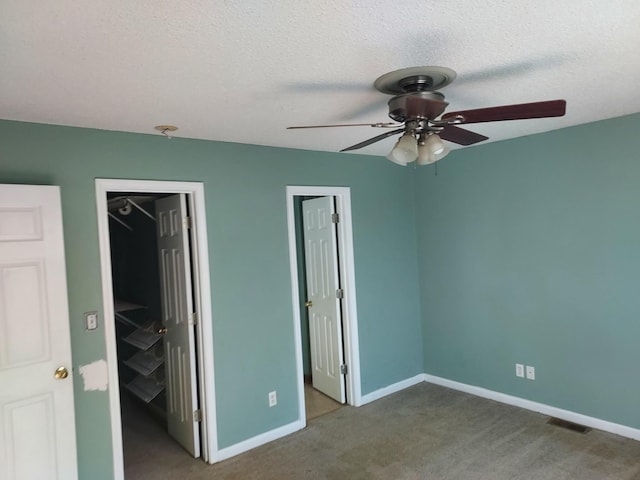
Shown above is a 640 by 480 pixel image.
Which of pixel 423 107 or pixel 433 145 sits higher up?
pixel 423 107

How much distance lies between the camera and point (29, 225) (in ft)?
7.86

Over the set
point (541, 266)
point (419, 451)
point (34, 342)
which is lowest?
point (419, 451)

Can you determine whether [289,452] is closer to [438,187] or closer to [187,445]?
[187,445]

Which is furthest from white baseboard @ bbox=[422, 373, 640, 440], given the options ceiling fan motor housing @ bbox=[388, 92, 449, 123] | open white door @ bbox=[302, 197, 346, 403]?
ceiling fan motor housing @ bbox=[388, 92, 449, 123]

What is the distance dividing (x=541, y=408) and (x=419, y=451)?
125 centimetres

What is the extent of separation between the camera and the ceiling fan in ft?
6.12

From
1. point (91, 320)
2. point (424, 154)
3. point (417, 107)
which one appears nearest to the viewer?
point (417, 107)

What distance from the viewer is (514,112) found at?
1873 millimetres

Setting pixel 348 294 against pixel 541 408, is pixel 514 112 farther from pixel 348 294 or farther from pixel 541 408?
pixel 541 408

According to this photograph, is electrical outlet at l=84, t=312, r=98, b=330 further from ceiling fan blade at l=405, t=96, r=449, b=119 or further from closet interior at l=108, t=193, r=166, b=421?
ceiling fan blade at l=405, t=96, r=449, b=119

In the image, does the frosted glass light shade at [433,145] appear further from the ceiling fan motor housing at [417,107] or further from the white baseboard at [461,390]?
the white baseboard at [461,390]

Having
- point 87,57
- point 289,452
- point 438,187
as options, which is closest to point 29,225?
point 87,57

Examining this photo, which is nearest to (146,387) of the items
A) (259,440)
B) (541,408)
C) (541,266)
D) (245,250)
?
(259,440)

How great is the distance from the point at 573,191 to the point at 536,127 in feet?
1.93
